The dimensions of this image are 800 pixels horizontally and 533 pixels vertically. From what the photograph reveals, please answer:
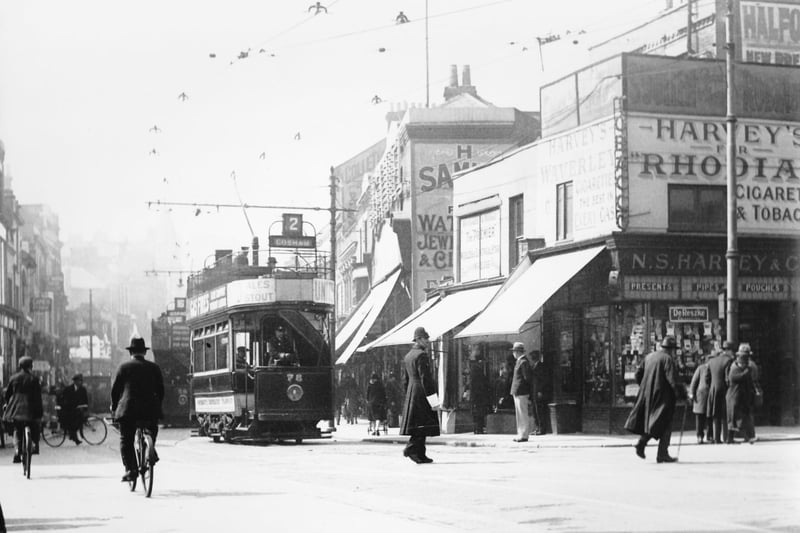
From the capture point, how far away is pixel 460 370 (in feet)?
115

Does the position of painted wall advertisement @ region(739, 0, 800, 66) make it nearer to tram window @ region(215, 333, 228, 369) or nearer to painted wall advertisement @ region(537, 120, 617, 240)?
painted wall advertisement @ region(537, 120, 617, 240)

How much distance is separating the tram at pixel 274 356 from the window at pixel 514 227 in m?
5.17

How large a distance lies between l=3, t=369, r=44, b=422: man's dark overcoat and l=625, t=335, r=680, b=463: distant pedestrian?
8838 mm

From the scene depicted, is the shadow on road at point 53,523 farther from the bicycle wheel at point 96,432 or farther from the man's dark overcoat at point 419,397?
the bicycle wheel at point 96,432

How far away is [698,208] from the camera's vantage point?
2878 centimetres

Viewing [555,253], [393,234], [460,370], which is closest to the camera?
[555,253]

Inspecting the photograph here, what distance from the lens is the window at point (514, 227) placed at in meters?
33.3

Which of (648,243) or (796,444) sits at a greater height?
(648,243)

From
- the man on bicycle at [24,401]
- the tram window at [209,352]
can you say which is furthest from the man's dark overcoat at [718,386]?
the tram window at [209,352]

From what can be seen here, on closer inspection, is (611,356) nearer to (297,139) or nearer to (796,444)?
(796,444)

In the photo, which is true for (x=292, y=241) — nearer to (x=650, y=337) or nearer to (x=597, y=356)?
(x=597, y=356)

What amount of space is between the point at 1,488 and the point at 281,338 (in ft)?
42.0

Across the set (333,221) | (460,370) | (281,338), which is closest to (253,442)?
(281,338)

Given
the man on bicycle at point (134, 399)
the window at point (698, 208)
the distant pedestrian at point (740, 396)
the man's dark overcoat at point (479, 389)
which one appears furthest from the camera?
the man's dark overcoat at point (479, 389)
